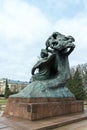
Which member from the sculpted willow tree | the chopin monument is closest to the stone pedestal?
the chopin monument

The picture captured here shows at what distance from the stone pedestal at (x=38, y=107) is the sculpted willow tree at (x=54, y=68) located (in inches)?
16.6

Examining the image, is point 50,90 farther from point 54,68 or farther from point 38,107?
point 38,107

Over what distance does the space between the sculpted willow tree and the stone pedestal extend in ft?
1.39

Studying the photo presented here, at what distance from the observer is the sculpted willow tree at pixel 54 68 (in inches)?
380

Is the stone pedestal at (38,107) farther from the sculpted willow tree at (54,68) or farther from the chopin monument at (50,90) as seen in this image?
the sculpted willow tree at (54,68)

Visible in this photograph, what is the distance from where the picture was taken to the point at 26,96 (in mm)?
8891

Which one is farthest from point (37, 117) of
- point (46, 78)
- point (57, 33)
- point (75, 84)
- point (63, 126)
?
point (75, 84)

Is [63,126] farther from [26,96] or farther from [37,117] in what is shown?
[26,96]

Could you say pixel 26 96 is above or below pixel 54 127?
above

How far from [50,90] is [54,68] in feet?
4.01

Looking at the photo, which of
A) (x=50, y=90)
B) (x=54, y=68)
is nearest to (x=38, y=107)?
(x=50, y=90)

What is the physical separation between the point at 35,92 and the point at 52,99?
0.77 meters

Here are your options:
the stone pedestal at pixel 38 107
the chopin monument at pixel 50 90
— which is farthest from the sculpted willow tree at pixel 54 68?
the stone pedestal at pixel 38 107

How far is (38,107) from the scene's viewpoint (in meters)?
8.17
